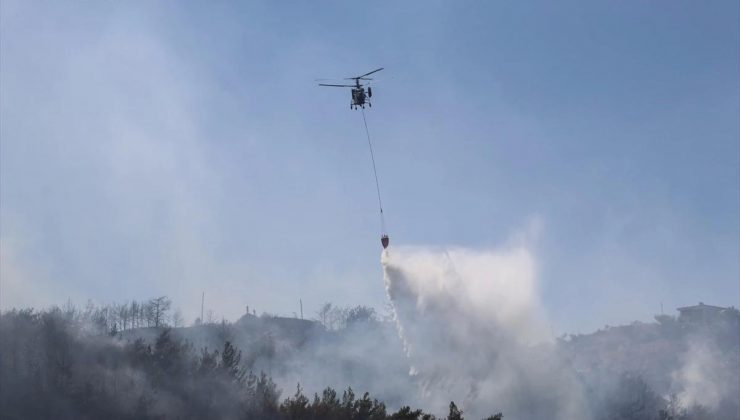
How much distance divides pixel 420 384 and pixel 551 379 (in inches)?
940

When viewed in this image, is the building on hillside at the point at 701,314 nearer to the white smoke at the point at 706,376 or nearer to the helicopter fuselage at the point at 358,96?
the white smoke at the point at 706,376

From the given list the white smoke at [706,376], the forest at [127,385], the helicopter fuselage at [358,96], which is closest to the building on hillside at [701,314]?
the white smoke at [706,376]

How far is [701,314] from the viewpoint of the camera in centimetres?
18575

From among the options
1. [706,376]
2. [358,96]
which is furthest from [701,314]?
[358,96]

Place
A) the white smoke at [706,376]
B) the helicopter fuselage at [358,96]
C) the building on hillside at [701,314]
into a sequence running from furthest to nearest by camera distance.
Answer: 1. the building on hillside at [701,314]
2. the white smoke at [706,376]
3. the helicopter fuselage at [358,96]

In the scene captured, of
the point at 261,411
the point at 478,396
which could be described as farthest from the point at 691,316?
the point at 261,411

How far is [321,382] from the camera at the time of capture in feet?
359

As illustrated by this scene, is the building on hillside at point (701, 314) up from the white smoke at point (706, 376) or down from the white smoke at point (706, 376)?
up

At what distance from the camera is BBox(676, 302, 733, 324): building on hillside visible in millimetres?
180250

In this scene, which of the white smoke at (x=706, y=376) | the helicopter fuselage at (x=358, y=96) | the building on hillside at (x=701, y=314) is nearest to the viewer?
the helicopter fuselage at (x=358, y=96)

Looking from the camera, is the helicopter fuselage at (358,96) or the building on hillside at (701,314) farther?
the building on hillside at (701,314)

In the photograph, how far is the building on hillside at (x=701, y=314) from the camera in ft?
591

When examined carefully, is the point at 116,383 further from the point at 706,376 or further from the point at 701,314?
the point at 701,314

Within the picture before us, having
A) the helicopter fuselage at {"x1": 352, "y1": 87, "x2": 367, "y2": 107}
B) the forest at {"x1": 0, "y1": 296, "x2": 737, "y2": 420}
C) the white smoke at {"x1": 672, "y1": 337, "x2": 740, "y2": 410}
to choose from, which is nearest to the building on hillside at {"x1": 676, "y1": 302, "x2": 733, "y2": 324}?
the white smoke at {"x1": 672, "y1": 337, "x2": 740, "y2": 410}
